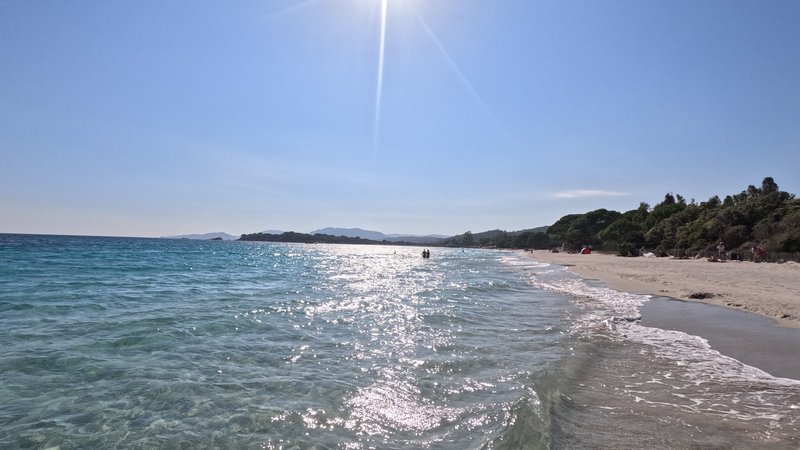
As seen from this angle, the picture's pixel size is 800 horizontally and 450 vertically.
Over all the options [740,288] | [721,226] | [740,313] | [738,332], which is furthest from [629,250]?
[738,332]

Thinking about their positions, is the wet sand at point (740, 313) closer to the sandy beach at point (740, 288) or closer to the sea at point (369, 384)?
the sandy beach at point (740, 288)

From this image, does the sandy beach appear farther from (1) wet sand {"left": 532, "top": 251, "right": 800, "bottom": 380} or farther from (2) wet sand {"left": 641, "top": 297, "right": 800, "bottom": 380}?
(2) wet sand {"left": 641, "top": 297, "right": 800, "bottom": 380}

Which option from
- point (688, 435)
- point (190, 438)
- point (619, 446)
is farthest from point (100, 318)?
point (688, 435)

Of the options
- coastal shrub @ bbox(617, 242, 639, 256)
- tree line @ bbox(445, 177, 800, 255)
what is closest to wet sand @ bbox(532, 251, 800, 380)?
tree line @ bbox(445, 177, 800, 255)

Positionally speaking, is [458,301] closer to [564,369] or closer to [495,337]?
[495,337]

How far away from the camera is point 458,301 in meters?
→ 17.3

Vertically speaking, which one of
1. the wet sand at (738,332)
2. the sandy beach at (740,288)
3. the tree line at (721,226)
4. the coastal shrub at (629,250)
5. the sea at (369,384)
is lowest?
the sea at (369,384)

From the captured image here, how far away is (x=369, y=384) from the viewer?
21.8 ft

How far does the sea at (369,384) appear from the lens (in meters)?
4.81

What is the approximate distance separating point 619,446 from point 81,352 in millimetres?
9587

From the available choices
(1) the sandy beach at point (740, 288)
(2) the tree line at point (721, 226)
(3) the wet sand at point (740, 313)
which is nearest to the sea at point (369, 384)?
(3) the wet sand at point (740, 313)

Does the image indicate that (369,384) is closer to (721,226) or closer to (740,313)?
(740,313)

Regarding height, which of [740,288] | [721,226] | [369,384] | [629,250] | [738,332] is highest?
[721,226]

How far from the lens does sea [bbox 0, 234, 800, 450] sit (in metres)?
4.81
